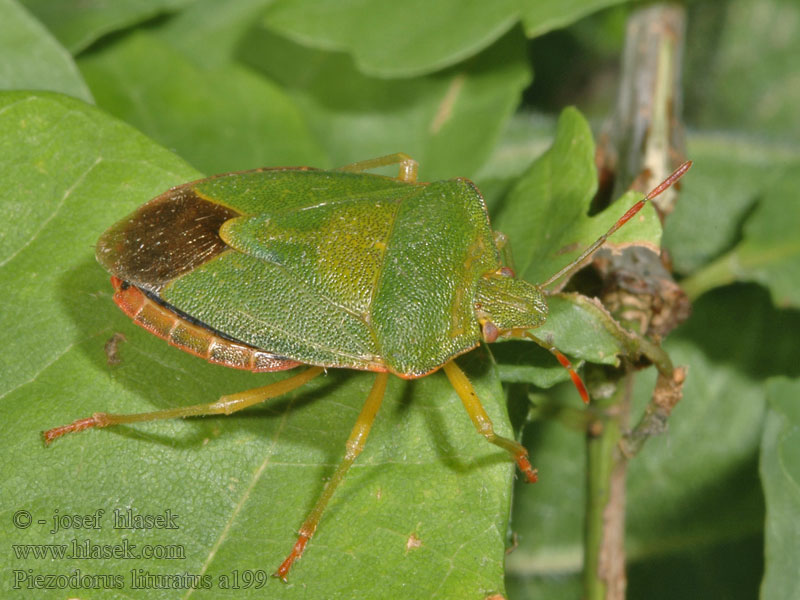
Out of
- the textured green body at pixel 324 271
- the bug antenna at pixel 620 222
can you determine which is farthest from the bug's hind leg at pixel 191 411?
the bug antenna at pixel 620 222

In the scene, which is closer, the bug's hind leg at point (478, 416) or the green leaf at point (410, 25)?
the bug's hind leg at point (478, 416)

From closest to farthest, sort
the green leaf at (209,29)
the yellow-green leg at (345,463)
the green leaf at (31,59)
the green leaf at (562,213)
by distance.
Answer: the yellow-green leg at (345,463), the green leaf at (562,213), the green leaf at (31,59), the green leaf at (209,29)

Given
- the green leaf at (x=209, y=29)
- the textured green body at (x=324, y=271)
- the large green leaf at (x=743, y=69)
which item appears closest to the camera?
the textured green body at (x=324, y=271)

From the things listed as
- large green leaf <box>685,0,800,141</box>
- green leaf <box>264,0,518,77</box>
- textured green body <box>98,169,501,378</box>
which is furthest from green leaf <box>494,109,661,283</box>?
large green leaf <box>685,0,800,141</box>

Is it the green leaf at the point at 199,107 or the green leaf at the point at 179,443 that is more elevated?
the green leaf at the point at 199,107

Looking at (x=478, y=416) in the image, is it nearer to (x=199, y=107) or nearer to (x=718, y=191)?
(x=199, y=107)

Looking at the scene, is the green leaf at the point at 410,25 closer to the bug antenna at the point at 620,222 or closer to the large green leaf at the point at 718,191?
the bug antenna at the point at 620,222

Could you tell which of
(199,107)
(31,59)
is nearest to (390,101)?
(199,107)

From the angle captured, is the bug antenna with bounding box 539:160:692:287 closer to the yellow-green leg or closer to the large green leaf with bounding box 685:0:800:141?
the yellow-green leg
